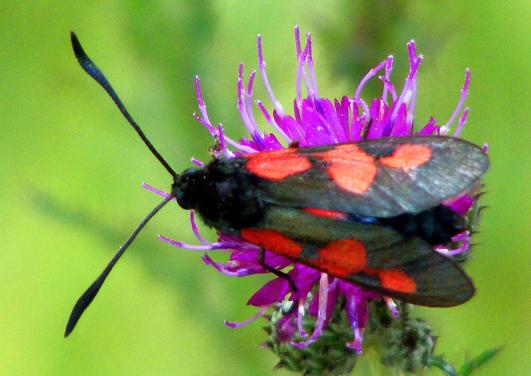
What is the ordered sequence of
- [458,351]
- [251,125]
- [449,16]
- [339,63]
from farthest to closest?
1. [449,16]
2. [339,63]
3. [458,351]
4. [251,125]

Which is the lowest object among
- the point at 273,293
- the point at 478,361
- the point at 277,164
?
the point at 478,361

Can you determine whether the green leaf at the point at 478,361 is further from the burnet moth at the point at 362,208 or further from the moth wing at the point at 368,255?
the moth wing at the point at 368,255

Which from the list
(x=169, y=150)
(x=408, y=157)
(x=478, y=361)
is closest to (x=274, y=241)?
(x=408, y=157)

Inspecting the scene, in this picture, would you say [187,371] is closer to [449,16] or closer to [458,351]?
[458,351]

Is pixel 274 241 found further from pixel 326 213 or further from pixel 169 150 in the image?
pixel 169 150

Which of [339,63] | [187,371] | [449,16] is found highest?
[339,63]

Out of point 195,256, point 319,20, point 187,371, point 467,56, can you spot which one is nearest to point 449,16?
point 467,56
